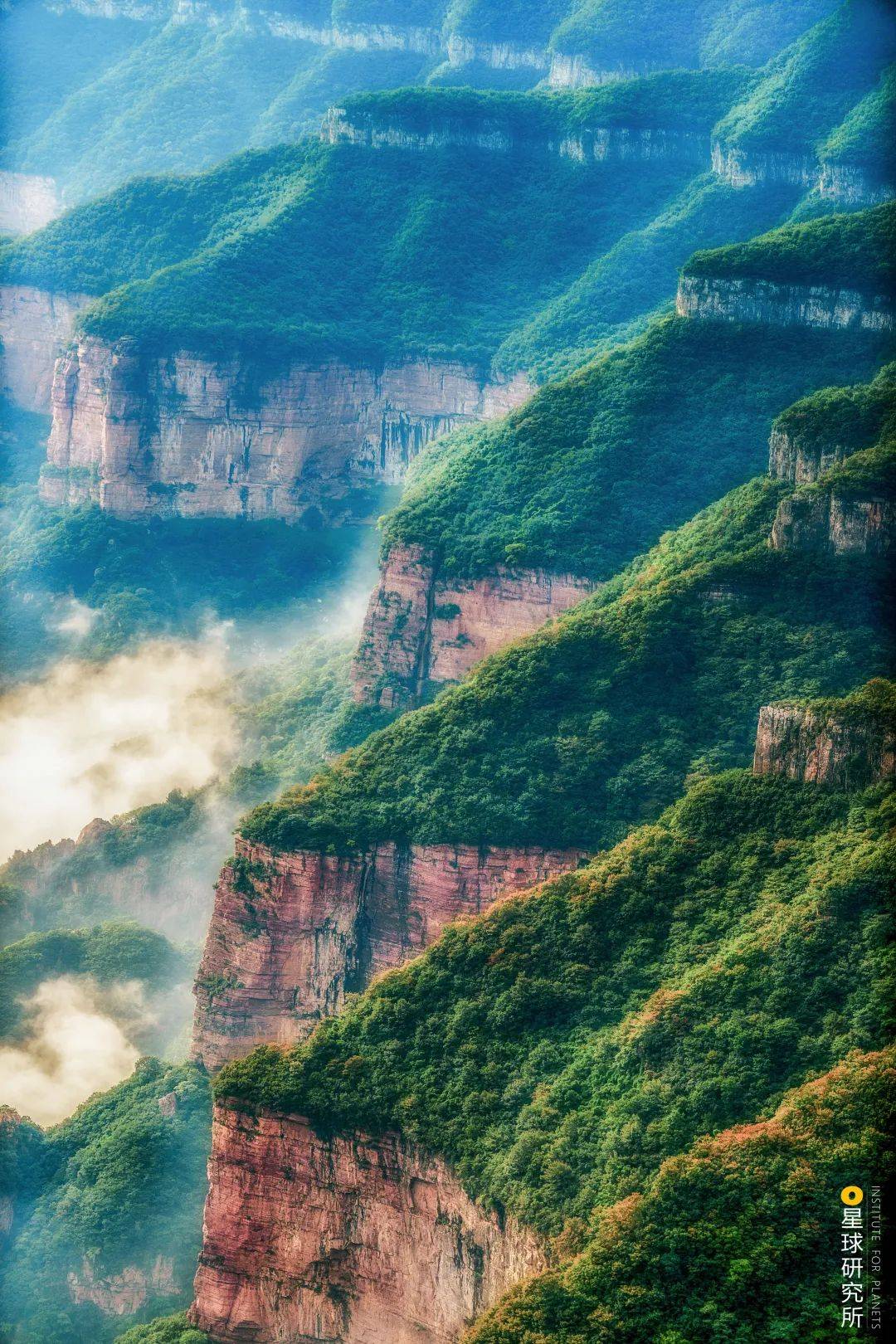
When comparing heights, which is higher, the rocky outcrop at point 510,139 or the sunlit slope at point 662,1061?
the rocky outcrop at point 510,139

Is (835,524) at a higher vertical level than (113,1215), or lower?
higher

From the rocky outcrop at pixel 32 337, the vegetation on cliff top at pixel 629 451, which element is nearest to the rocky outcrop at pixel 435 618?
the vegetation on cliff top at pixel 629 451

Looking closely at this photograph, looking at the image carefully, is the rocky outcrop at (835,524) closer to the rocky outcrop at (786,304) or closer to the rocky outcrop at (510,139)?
the rocky outcrop at (786,304)

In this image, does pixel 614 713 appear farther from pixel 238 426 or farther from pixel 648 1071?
pixel 238 426

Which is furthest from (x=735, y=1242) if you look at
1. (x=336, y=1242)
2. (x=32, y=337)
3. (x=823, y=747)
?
(x=32, y=337)

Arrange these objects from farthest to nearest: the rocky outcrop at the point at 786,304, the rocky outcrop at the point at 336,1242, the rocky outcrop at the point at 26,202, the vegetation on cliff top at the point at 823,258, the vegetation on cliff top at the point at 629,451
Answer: the rocky outcrop at the point at 26,202
the vegetation on cliff top at the point at 823,258
the rocky outcrop at the point at 786,304
the vegetation on cliff top at the point at 629,451
the rocky outcrop at the point at 336,1242

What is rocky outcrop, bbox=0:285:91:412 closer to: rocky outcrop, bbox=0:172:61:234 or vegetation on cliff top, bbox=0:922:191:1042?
rocky outcrop, bbox=0:172:61:234

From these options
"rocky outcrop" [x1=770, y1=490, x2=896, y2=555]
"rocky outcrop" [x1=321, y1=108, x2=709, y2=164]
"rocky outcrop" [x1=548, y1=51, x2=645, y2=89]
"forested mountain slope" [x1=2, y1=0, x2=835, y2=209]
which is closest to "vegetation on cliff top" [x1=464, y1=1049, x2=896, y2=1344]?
"rocky outcrop" [x1=770, y1=490, x2=896, y2=555]
